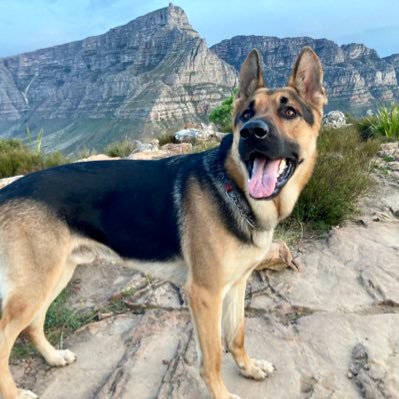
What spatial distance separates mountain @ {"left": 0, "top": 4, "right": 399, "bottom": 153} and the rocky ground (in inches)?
3231

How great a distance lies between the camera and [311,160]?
2953 mm

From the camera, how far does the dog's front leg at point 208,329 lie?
8.66 feet

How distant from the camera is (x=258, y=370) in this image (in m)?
2.92

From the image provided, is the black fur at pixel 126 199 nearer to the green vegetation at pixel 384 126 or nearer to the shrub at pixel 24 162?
the shrub at pixel 24 162

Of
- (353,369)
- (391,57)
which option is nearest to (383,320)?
(353,369)

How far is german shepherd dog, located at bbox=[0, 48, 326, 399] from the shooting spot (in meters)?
2.65

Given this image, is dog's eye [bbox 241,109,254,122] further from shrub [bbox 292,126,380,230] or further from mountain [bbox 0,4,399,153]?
mountain [bbox 0,4,399,153]

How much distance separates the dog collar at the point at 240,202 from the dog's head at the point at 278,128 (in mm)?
63

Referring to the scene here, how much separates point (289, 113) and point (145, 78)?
435 feet

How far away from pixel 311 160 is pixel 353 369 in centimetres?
151

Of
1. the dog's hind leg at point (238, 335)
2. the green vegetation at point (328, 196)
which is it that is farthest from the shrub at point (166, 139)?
the dog's hind leg at point (238, 335)

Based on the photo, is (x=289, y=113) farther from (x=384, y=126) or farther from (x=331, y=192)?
(x=384, y=126)

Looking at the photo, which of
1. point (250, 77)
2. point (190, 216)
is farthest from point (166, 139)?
point (190, 216)

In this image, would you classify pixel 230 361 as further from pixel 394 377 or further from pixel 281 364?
pixel 394 377
